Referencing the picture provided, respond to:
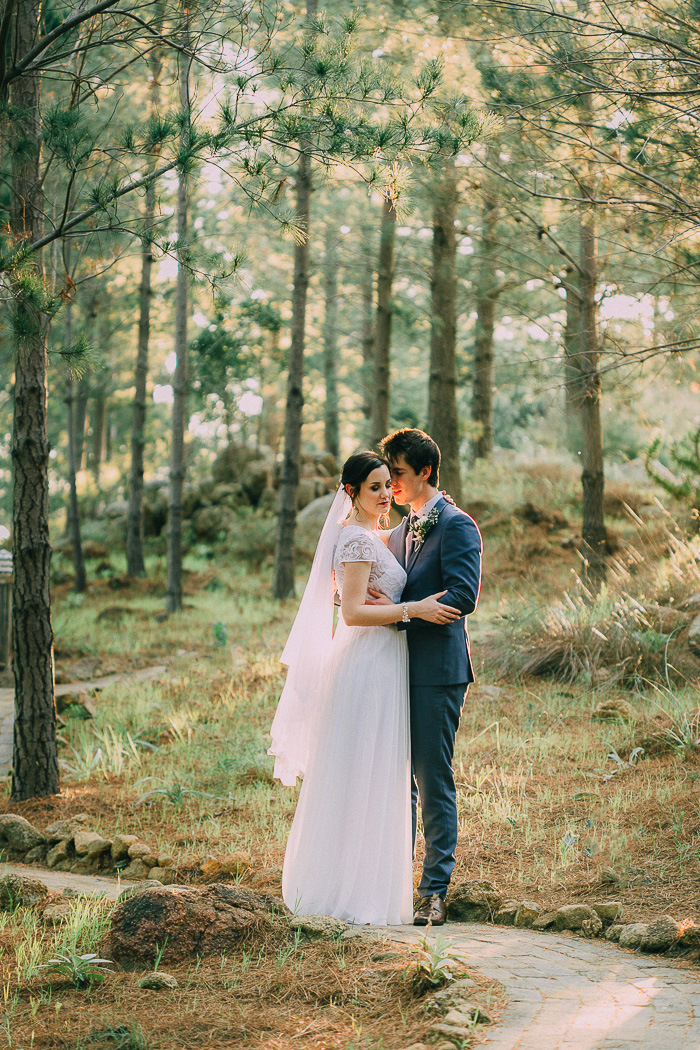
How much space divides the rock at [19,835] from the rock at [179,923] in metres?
1.75

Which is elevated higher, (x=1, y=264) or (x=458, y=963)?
(x=1, y=264)

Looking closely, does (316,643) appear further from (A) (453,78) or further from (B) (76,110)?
(A) (453,78)

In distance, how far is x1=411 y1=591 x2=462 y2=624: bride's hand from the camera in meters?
4.08

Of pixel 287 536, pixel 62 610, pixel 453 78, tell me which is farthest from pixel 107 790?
pixel 62 610

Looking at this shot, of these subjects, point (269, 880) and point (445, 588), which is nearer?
point (445, 588)

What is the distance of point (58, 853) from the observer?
5.18 metres

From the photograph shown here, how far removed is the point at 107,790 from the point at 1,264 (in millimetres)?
3652

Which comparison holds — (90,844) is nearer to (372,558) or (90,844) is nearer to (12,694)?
(372,558)

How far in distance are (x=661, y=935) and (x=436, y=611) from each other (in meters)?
1.59

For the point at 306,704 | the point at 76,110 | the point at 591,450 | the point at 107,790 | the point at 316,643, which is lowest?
the point at 107,790

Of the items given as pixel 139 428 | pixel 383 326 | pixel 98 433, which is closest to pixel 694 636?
pixel 383 326

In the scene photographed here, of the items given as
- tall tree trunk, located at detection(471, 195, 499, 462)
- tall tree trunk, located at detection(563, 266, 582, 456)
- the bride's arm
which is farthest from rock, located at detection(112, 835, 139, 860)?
tall tree trunk, located at detection(471, 195, 499, 462)

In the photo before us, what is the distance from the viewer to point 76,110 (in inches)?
204

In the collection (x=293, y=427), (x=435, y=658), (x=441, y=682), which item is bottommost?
(x=441, y=682)
